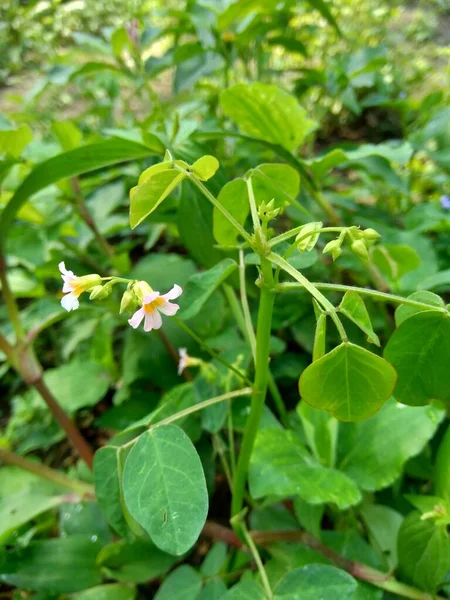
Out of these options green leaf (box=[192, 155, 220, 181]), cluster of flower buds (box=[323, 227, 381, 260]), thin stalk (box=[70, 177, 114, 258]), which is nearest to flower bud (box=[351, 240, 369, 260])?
cluster of flower buds (box=[323, 227, 381, 260])

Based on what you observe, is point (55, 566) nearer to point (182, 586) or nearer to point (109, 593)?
point (109, 593)

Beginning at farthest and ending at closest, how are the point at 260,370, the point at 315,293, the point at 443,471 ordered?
the point at 443,471, the point at 260,370, the point at 315,293

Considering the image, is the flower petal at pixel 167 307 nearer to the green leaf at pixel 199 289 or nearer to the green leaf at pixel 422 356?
the green leaf at pixel 199 289

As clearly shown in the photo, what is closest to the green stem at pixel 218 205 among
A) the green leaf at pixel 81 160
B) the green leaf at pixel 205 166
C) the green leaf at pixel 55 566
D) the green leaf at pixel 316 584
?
the green leaf at pixel 205 166

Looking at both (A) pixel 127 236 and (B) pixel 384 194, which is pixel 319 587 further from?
(A) pixel 127 236

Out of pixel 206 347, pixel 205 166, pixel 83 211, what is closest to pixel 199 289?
pixel 206 347

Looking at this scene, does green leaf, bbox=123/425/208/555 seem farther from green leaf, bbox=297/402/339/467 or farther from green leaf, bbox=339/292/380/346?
green leaf, bbox=297/402/339/467

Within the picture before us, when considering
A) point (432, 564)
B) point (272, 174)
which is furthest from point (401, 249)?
point (432, 564)
